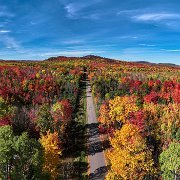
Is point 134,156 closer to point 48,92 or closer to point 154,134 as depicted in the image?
point 154,134

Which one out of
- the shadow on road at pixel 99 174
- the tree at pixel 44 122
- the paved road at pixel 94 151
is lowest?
the shadow on road at pixel 99 174

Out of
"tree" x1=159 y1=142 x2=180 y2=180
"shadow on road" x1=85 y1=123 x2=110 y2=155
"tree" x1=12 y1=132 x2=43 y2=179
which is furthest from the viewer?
"shadow on road" x1=85 y1=123 x2=110 y2=155

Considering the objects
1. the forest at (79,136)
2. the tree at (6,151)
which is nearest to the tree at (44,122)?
the forest at (79,136)

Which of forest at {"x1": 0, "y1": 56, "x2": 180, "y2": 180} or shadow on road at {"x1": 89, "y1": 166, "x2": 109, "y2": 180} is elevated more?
forest at {"x1": 0, "y1": 56, "x2": 180, "y2": 180}

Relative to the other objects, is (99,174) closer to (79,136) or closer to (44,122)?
(44,122)

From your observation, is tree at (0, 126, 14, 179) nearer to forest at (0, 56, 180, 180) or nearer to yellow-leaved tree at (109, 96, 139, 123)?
forest at (0, 56, 180, 180)

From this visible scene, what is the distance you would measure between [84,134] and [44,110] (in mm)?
24682

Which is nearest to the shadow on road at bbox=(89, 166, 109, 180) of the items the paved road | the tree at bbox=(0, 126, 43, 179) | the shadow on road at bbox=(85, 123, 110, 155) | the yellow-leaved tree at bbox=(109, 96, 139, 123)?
the paved road

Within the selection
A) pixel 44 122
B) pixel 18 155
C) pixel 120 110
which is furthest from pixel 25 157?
pixel 120 110

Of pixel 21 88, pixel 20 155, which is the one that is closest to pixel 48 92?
pixel 21 88

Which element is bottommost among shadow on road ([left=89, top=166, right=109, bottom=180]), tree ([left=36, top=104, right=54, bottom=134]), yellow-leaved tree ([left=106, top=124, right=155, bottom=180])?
shadow on road ([left=89, top=166, right=109, bottom=180])

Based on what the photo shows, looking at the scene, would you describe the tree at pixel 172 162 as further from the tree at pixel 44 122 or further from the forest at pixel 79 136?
the tree at pixel 44 122

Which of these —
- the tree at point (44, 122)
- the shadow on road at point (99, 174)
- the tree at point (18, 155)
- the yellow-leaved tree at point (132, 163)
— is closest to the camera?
the tree at point (18, 155)

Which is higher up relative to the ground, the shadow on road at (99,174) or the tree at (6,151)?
the tree at (6,151)
